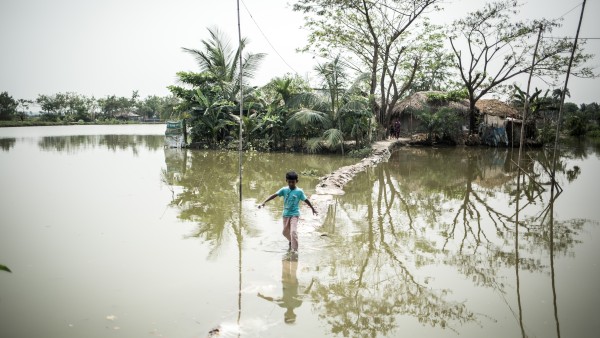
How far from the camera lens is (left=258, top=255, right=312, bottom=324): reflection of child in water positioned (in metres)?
3.77

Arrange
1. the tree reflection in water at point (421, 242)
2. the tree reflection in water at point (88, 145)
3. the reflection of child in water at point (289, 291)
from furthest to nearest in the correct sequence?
the tree reflection in water at point (88, 145) < the tree reflection in water at point (421, 242) < the reflection of child in water at point (289, 291)

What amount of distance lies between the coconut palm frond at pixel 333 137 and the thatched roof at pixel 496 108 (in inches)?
442

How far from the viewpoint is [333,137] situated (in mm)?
15734


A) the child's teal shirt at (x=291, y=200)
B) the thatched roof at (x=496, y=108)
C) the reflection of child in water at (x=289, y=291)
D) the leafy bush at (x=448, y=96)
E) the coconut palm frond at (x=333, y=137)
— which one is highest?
the leafy bush at (x=448, y=96)

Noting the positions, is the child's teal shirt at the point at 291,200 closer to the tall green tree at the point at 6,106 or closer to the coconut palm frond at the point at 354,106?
the coconut palm frond at the point at 354,106

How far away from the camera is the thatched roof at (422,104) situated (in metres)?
23.2

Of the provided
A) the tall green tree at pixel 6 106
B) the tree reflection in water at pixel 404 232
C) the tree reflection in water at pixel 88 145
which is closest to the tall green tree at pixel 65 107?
the tall green tree at pixel 6 106

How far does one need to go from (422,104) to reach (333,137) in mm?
10168

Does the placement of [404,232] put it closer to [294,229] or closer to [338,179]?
[294,229]

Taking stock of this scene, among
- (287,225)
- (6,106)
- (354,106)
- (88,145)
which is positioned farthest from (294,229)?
(6,106)

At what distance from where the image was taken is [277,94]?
19.0 metres

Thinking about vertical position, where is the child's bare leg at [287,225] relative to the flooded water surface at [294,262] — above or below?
above

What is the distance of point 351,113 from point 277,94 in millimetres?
4533

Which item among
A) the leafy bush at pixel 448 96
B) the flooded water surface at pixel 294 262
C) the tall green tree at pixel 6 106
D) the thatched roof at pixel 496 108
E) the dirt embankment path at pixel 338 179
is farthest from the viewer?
the tall green tree at pixel 6 106
